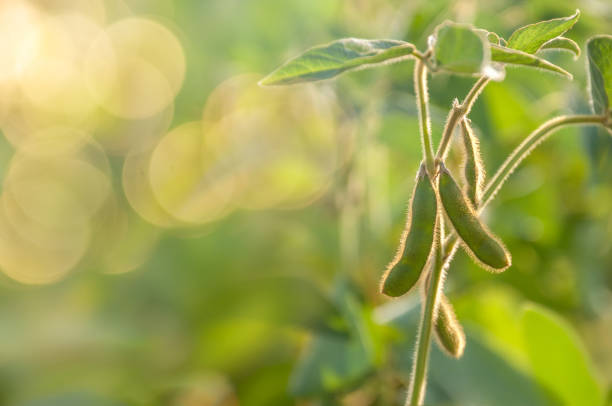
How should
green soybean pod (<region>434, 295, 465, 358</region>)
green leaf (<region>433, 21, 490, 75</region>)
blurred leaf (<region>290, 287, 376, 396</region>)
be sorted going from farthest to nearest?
blurred leaf (<region>290, 287, 376, 396</region>), green soybean pod (<region>434, 295, 465, 358</region>), green leaf (<region>433, 21, 490, 75</region>)

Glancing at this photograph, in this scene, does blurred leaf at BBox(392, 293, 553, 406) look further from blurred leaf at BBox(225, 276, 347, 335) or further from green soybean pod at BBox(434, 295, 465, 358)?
green soybean pod at BBox(434, 295, 465, 358)

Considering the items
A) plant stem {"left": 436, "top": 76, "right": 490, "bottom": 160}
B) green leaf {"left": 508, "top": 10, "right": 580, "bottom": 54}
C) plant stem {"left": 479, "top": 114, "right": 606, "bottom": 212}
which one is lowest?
plant stem {"left": 479, "top": 114, "right": 606, "bottom": 212}

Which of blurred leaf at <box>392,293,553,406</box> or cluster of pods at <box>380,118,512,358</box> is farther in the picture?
blurred leaf at <box>392,293,553,406</box>

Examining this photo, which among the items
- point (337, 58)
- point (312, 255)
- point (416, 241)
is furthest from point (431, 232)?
point (312, 255)

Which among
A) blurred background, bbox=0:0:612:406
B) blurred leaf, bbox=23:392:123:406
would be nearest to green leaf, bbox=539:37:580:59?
blurred background, bbox=0:0:612:406

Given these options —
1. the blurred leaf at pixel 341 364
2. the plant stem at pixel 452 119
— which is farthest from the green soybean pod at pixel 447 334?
the blurred leaf at pixel 341 364

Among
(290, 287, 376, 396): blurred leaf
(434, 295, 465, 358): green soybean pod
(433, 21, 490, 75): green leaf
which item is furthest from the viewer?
(290, 287, 376, 396): blurred leaf
